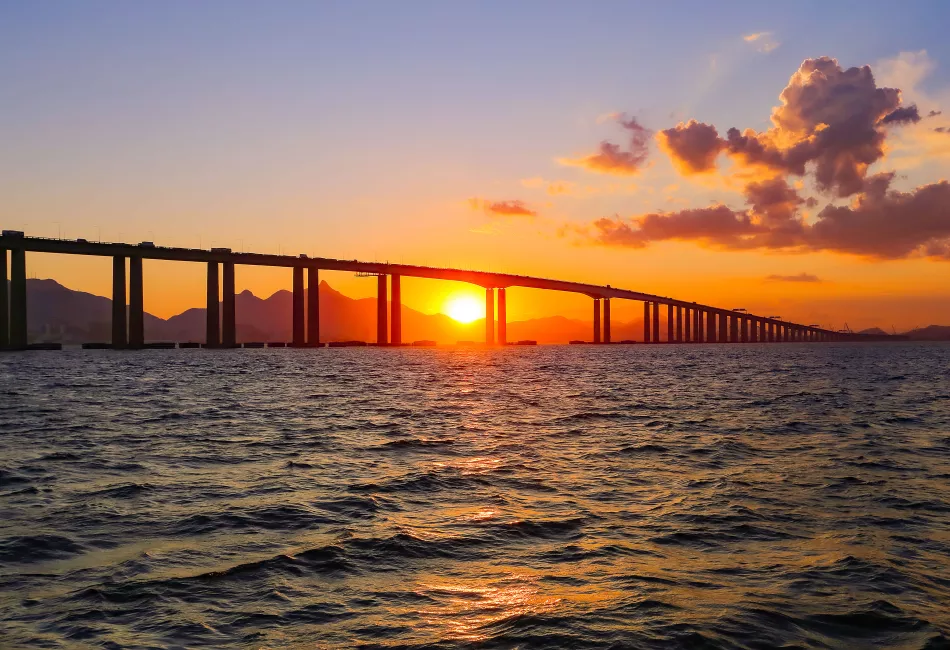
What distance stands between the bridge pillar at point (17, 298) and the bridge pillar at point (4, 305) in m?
1.41

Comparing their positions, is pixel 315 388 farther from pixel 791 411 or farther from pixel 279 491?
pixel 279 491

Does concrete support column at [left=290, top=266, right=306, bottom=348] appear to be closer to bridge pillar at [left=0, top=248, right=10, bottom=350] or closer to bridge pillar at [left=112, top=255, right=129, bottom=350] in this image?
bridge pillar at [left=112, top=255, right=129, bottom=350]

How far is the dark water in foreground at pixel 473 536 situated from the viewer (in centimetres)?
841

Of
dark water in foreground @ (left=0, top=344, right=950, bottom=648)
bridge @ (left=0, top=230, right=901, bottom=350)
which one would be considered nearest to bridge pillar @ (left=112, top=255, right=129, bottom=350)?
bridge @ (left=0, top=230, right=901, bottom=350)

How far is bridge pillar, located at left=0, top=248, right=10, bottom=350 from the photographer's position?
131125 mm

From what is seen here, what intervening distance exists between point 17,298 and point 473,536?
5727 inches

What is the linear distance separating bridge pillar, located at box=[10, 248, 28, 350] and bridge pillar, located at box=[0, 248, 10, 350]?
1412 millimetres

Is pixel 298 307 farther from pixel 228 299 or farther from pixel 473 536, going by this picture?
pixel 473 536

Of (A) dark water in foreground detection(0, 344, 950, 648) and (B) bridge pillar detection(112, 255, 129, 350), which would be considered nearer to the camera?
(A) dark water in foreground detection(0, 344, 950, 648)

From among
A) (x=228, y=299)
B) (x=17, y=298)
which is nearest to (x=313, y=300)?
(x=228, y=299)

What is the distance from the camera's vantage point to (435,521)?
13.3 meters

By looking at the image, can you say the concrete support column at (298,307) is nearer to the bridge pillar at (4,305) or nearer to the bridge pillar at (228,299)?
the bridge pillar at (228,299)

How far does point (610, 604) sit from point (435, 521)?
4.80 meters

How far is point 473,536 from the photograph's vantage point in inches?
484
